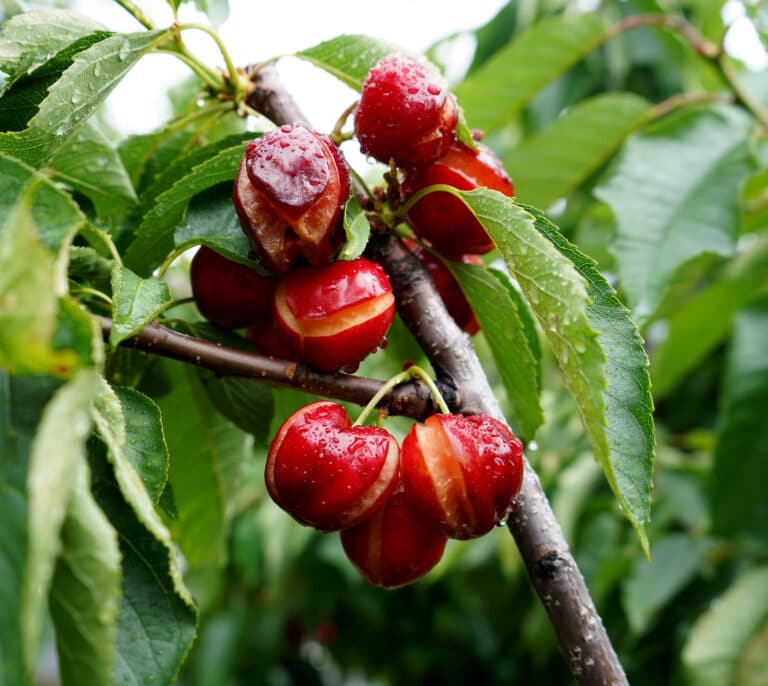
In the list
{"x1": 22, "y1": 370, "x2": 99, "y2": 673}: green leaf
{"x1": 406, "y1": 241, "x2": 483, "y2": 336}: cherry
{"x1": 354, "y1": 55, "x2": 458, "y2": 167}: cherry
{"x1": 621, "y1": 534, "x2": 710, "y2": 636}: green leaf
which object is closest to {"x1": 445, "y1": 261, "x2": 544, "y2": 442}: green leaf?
{"x1": 406, "y1": 241, "x2": 483, "y2": 336}: cherry

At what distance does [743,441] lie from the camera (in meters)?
1.55

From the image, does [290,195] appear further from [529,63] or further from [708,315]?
[708,315]

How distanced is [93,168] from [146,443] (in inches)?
15.9

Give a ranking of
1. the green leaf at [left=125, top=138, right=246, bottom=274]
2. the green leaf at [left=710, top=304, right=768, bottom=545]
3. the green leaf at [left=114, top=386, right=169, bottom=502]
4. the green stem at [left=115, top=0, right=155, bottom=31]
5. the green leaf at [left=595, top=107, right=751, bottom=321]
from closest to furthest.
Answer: the green leaf at [left=114, top=386, right=169, bottom=502] < the green leaf at [left=125, top=138, right=246, bottom=274] < the green stem at [left=115, top=0, right=155, bottom=31] < the green leaf at [left=595, top=107, right=751, bottom=321] < the green leaf at [left=710, top=304, right=768, bottom=545]

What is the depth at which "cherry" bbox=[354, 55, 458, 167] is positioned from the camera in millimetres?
714

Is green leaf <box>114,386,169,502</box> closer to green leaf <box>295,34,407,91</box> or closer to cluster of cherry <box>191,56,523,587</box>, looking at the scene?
cluster of cherry <box>191,56,523,587</box>

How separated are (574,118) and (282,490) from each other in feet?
3.89

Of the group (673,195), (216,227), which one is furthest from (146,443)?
(673,195)

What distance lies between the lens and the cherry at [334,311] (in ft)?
2.27

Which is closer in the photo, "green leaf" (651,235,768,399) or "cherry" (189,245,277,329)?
"cherry" (189,245,277,329)

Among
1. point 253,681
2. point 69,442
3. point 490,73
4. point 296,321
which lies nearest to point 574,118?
point 490,73

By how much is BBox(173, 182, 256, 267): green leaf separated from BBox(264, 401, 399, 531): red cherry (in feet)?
0.52

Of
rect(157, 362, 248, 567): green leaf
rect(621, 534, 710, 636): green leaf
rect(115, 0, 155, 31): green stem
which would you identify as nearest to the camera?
rect(115, 0, 155, 31): green stem

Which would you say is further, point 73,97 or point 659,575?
point 659,575
